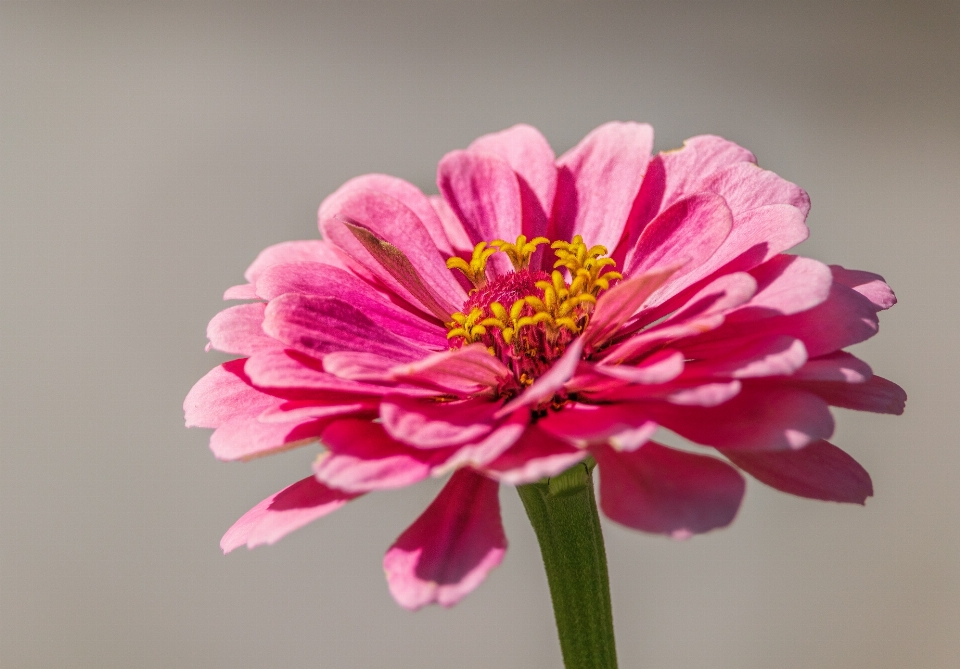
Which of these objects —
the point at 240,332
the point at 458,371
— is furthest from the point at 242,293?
the point at 458,371

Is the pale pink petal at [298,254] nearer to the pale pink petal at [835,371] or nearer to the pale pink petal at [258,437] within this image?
the pale pink petal at [258,437]

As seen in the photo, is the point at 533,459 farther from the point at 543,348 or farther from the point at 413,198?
the point at 413,198

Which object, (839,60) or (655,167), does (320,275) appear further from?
(839,60)

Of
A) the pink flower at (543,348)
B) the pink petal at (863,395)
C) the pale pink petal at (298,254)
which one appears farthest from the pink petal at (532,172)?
the pink petal at (863,395)

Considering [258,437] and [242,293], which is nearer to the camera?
[258,437]

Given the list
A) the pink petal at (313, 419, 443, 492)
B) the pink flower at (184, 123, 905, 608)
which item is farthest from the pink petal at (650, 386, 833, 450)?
the pink petal at (313, 419, 443, 492)

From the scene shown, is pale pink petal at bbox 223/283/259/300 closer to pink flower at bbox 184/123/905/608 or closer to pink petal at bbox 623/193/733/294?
pink flower at bbox 184/123/905/608
